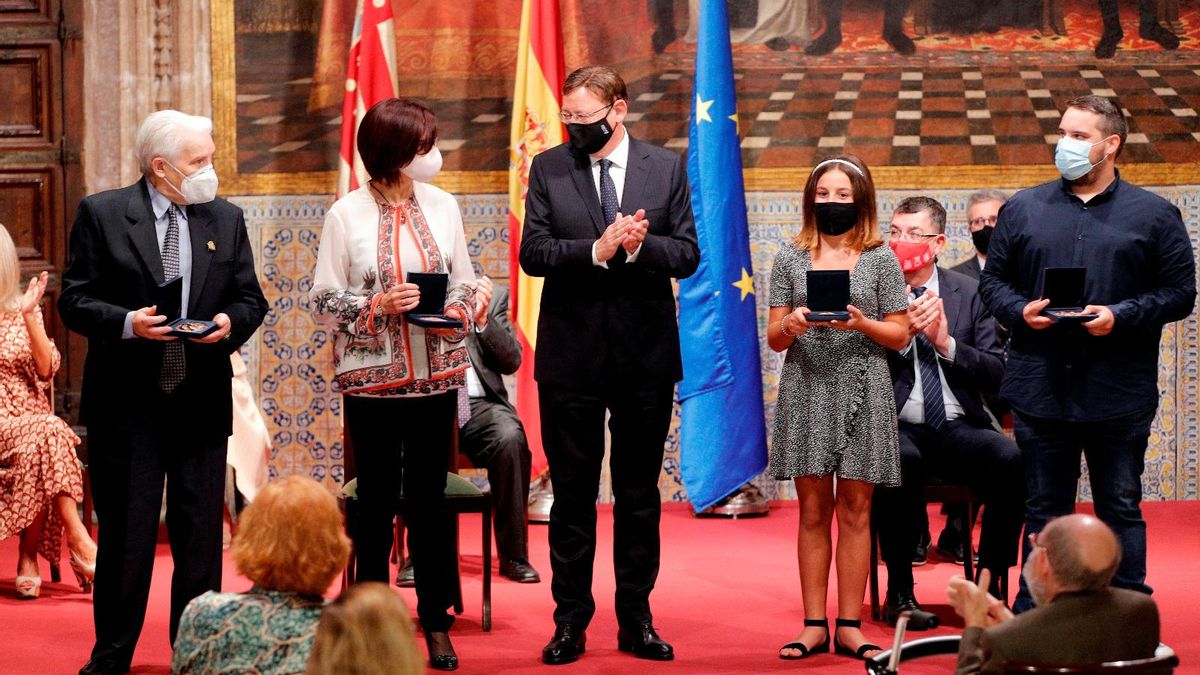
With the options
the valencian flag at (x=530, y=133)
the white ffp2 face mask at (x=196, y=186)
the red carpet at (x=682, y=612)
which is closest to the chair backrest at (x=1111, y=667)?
the red carpet at (x=682, y=612)

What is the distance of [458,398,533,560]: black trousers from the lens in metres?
5.70

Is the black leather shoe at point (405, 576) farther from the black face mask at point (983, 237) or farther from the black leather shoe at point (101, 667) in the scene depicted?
the black face mask at point (983, 237)

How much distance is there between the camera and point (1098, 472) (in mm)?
4336

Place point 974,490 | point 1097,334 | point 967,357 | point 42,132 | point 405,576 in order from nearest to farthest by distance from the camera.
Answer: point 1097,334 < point 974,490 < point 967,357 < point 405,576 < point 42,132

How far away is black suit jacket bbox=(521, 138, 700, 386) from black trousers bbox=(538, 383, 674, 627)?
7 cm

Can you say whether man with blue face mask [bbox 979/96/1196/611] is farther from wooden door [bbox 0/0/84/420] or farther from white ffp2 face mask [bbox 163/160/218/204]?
wooden door [bbox 0/0/84/420]

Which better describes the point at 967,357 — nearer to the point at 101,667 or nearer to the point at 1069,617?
the point at 1069,617

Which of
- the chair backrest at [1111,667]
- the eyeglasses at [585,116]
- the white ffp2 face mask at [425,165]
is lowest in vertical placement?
the chair backrest at [1111,667]

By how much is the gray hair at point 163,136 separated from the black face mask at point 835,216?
180 centimetres

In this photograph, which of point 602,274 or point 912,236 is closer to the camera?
point 602,274

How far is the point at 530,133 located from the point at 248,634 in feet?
15.2

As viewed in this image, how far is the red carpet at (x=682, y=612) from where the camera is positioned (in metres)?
4.33

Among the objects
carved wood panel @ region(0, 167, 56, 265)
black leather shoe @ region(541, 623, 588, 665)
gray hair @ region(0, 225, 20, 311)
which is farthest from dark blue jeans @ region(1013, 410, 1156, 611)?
carved wood panel @ region(0, 167, 56, 265)

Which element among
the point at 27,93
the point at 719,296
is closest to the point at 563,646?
the point at 719,296
